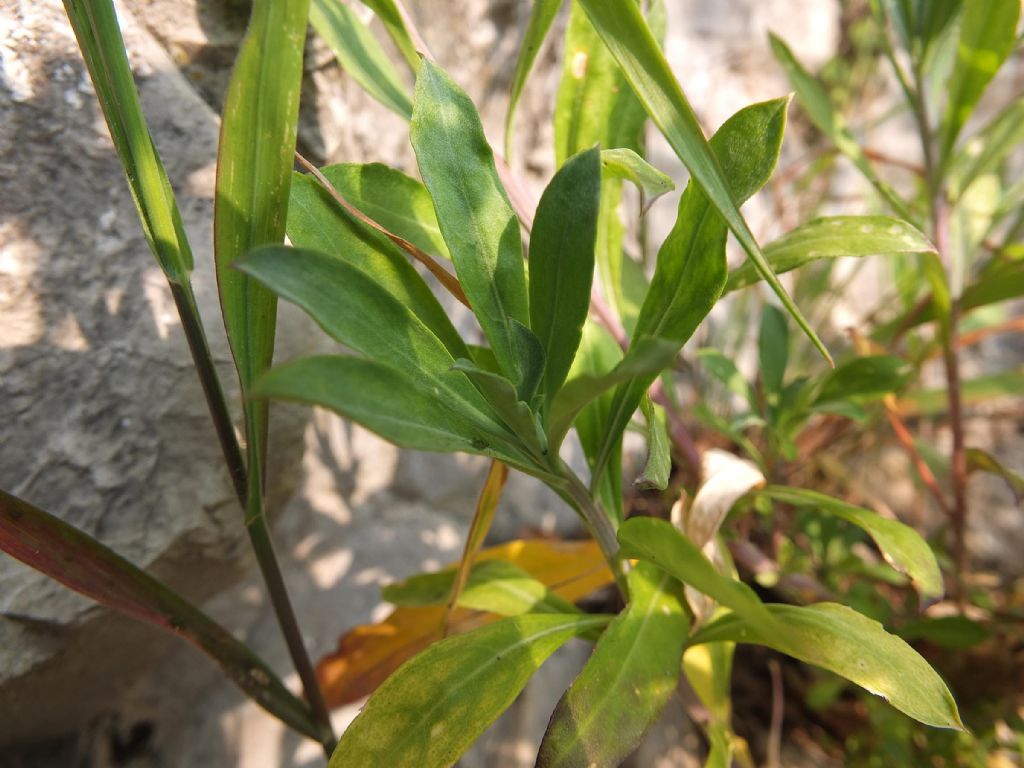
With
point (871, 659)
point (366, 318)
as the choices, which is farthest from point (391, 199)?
point (871, 659)

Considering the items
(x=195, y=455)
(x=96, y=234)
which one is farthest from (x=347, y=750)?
(x=96, y=234)

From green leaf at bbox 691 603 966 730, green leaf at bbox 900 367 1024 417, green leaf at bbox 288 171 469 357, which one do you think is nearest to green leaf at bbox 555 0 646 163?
green leaf at bbox 288 171 469 357

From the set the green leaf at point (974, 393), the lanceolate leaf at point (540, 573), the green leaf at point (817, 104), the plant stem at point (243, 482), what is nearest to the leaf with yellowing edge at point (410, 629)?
the lanceolate leaf at point (540, 573)

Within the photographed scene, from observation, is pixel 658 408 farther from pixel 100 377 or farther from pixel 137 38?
pixel 137 38

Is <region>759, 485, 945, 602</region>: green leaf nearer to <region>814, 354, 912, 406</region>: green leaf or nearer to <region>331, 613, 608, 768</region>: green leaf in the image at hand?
<region>814, 354, 912, 406</region>: green leaf

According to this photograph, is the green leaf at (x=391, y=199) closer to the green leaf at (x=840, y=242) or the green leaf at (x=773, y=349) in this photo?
the green leaf at (x=840, y=242)
